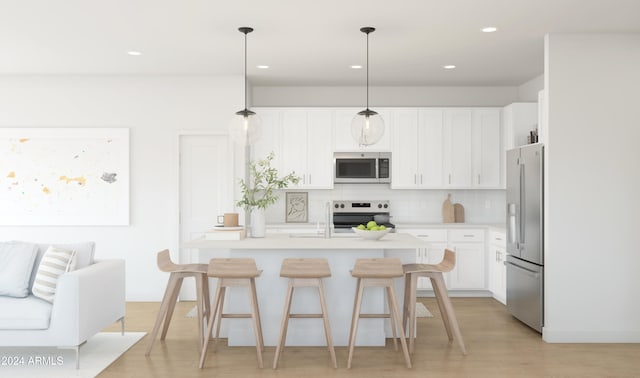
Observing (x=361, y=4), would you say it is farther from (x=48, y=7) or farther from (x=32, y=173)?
(x=32, y=173)

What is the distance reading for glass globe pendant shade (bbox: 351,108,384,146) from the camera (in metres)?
5.14

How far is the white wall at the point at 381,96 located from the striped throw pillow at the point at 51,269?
149 inches

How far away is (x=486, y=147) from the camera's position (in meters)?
7.67

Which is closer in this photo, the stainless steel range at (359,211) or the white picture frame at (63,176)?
the white picture frame at (63,176)

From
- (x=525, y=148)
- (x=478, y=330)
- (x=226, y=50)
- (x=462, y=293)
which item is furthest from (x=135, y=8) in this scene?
(x=462, y=293)

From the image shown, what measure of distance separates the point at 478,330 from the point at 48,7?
458cm

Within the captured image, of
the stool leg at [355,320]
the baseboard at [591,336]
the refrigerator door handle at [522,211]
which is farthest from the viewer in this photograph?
the refrigerator door handle at [522,211]

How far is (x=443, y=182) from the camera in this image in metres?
7.73

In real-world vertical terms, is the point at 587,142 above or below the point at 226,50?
below

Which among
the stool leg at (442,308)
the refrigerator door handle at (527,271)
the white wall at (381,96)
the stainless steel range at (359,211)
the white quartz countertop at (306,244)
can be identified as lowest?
the stool leg at (442,308)

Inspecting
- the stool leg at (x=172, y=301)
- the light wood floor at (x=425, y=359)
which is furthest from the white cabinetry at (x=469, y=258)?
the stool leg at (x=172, y=301)

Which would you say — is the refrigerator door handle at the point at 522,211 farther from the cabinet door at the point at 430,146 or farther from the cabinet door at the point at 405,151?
the cabinet door at the point at 405,151

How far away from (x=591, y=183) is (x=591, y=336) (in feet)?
4.38

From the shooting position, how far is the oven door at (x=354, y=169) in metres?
7.69
